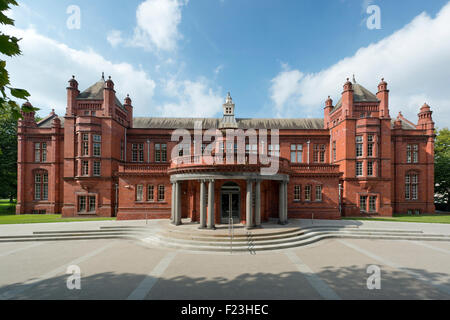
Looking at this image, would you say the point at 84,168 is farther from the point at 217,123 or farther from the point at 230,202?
the point at 217,123

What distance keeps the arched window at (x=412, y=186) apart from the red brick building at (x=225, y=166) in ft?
0.50

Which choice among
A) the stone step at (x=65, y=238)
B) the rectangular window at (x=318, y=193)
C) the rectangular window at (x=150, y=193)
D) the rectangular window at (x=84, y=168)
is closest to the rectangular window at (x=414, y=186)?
the rectangular window at (x=318, y=193)

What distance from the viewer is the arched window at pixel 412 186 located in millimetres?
29875

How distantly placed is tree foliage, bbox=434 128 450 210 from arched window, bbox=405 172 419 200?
880cm

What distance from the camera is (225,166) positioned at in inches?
600

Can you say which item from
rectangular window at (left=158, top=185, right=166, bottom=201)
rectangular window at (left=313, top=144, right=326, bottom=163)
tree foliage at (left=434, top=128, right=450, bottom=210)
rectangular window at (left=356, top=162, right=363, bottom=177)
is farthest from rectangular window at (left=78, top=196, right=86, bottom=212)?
tree foliage at (left=434, top=128, right=450, bottom=210)

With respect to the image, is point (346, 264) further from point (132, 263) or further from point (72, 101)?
point (72, 101)

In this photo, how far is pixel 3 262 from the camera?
10867 millimetres

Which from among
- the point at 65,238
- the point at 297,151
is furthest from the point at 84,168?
the point at 297,151

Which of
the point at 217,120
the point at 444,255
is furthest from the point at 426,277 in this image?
the point at 217,120

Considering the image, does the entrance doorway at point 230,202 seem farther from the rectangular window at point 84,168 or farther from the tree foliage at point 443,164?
the tree foliage at point 443,164

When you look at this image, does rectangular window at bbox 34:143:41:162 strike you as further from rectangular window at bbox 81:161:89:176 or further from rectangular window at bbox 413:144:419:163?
rectangular window at bbox 413:144:419:163

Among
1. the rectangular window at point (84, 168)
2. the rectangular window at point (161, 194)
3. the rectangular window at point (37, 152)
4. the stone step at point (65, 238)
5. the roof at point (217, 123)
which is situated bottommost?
the stone step at point (65, 238)
